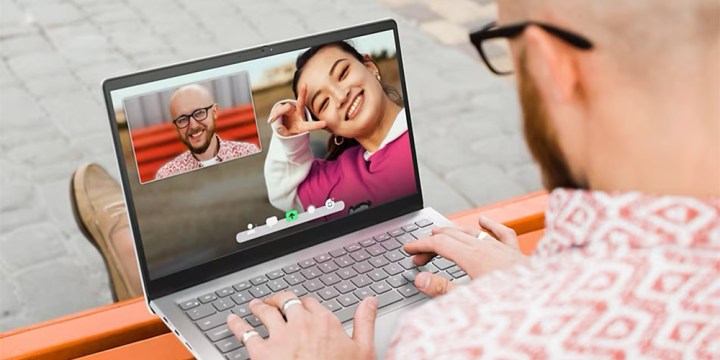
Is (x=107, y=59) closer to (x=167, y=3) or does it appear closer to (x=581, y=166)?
(x=167, y=3)

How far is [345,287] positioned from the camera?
1.24 m

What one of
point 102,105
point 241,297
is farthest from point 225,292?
point 102,105

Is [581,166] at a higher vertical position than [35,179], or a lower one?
higher

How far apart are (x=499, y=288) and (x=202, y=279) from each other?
625 millimetres

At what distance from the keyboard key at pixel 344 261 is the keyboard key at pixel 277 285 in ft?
0.29

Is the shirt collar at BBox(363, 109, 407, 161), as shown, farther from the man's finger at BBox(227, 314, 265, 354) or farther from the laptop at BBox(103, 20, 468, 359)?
the man's finger at BBox(227, 314, 265, 354)

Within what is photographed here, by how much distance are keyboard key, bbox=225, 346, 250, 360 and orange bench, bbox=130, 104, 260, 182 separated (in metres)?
0.26

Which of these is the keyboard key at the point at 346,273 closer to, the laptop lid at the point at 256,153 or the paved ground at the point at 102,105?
the laptop lid at the point at 256,153

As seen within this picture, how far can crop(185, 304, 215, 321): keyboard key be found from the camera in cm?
118

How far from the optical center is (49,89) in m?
3.34

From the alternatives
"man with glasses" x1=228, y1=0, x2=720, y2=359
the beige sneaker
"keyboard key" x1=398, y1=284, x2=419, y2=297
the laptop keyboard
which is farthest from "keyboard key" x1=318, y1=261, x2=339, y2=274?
the beige sneaker

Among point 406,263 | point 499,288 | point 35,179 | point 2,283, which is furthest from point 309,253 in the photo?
point 35,179

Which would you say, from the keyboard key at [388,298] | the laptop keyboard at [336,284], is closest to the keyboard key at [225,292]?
the laptop keyboard at [336,284]

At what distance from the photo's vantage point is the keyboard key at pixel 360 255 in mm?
1298
